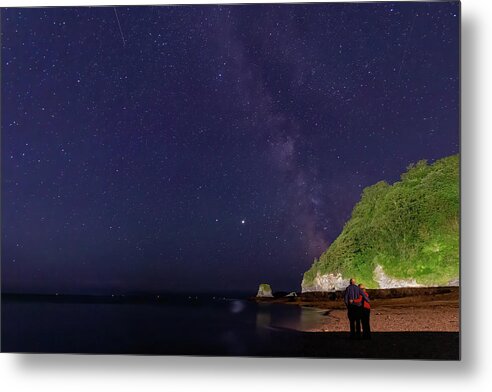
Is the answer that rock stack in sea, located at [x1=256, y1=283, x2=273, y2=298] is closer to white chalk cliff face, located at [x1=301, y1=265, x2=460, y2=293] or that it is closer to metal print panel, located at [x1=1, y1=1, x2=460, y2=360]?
metal print panel, located at [x1=1, y1=1, x2=460, y2=360]

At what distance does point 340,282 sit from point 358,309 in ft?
0.70

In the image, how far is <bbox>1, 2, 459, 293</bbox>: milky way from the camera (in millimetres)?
4473

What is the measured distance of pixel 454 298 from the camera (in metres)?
4.25

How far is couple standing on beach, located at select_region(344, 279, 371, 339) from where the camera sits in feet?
14.4

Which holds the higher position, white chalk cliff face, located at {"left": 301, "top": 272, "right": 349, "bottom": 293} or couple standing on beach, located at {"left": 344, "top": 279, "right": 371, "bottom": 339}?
white chalk cliff face, located at {"left": 301, "top": 272, "right": 349, "bottom": 293}

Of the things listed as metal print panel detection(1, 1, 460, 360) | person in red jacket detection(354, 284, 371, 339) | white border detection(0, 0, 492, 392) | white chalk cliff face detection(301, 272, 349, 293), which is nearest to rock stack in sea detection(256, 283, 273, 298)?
metal print panel detection(1, 1, 460, 360)

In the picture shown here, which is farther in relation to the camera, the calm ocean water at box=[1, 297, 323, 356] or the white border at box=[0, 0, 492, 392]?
the calm ocean water at box=[1, 297, 323, 356]

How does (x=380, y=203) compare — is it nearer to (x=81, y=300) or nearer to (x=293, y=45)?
(x=293, y=45)

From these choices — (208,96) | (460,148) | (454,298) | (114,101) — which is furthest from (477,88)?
(114,101)

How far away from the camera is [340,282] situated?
4531mm

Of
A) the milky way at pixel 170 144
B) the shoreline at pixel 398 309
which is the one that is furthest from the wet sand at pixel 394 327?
the milky way at pixel 170 144

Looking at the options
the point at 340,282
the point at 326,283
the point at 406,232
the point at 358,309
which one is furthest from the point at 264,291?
the point at 406,232

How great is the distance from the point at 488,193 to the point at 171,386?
2298mm

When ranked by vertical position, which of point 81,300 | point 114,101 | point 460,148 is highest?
point 114,101
